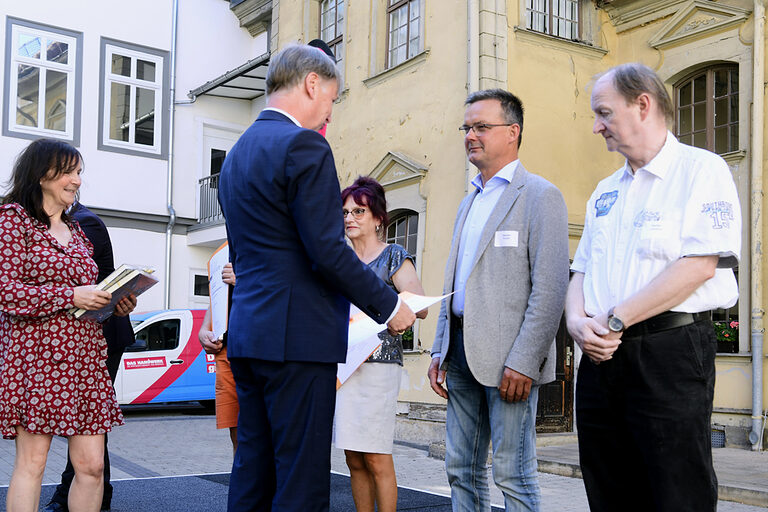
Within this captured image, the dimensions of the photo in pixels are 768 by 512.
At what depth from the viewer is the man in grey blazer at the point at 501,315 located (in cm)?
338

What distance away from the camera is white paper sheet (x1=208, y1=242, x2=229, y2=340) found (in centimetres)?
504

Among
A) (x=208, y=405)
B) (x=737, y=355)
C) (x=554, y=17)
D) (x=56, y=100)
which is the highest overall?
(x=56, y=100)

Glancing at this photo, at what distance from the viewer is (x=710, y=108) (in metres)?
10.3

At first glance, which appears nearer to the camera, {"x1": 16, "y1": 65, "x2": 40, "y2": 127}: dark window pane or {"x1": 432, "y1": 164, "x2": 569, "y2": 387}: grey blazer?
{"x1": 432, "y1": 164, "x2": 569, "y2": 387}: grey blazer

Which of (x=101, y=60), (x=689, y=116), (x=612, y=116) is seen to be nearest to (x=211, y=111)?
(x=101, y=60)

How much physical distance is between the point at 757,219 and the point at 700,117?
1.83 metres

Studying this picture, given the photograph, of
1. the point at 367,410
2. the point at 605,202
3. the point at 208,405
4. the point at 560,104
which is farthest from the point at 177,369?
the point at 605,202

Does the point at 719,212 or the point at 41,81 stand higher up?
the point at 41,81

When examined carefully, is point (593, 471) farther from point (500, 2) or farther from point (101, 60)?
point (101, 60)

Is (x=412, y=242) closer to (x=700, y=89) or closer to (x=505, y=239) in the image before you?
(x=700, y=89)

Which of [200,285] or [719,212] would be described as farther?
[200,285]

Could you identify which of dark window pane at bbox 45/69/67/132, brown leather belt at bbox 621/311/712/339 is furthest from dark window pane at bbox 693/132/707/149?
dark window pane at bbox 45/69/67/132

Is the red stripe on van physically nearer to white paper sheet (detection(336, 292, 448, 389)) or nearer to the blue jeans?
white paper sheet (detection(336, 292, 448, 389))

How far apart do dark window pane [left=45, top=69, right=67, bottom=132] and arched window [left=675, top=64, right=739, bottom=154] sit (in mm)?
13384
